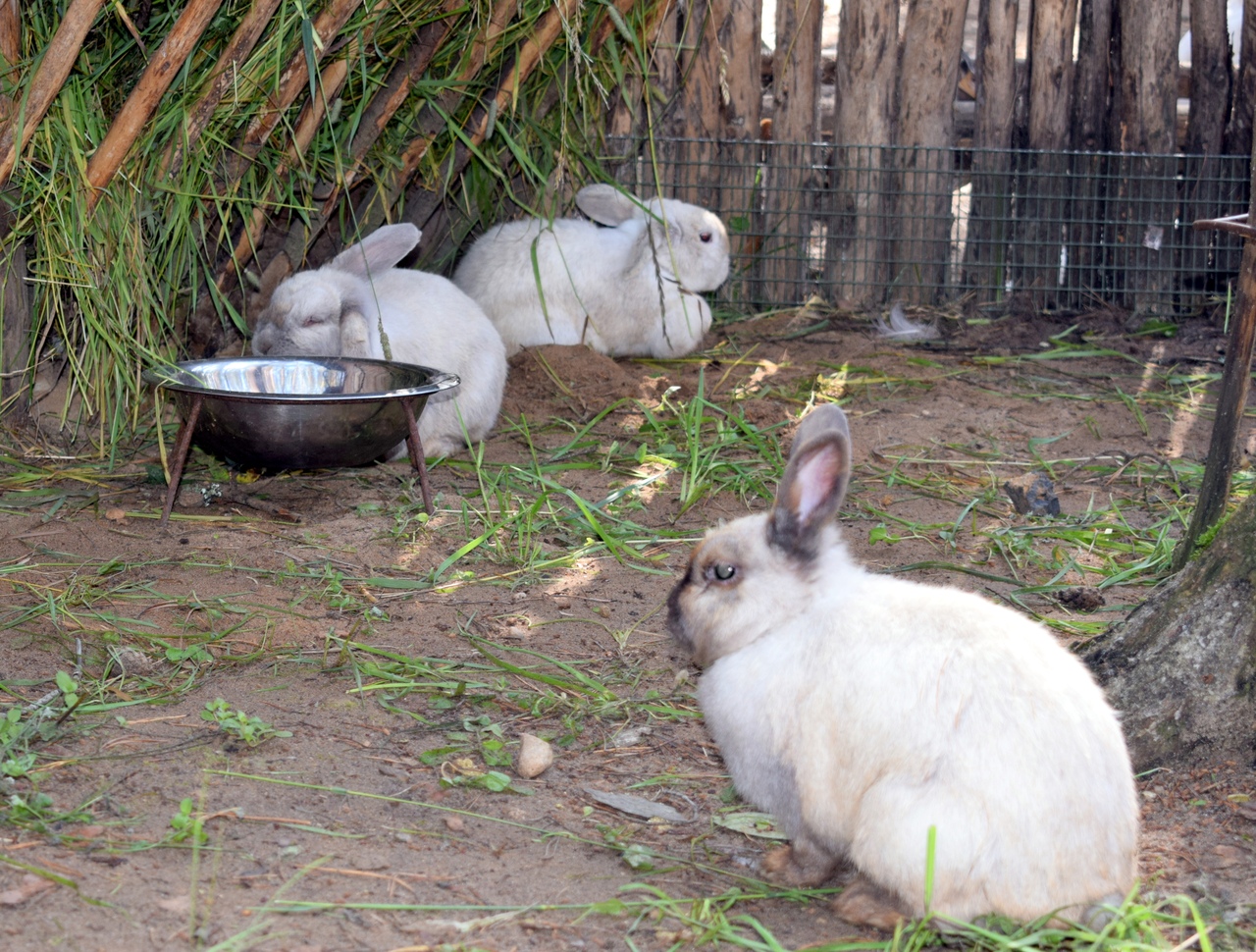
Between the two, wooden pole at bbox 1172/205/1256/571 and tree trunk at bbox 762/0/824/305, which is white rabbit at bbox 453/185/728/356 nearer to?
tree trunk at bbox 762/0/824/305

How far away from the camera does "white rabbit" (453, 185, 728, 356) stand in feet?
21.2

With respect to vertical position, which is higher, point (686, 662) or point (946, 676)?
point (946, 676)

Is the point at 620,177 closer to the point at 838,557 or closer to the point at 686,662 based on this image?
the point at 686,662

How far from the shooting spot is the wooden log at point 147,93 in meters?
4.44

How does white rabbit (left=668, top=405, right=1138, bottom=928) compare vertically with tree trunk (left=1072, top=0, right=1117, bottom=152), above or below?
below

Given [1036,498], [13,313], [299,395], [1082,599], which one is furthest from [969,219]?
[13,313]

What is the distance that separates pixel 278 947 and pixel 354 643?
1.38 m

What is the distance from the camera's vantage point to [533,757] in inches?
116

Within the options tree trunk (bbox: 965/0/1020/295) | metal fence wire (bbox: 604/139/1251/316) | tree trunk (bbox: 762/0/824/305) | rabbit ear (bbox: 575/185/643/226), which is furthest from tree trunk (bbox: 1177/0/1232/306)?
rabbit ear (bbox: 575/185/643/226)

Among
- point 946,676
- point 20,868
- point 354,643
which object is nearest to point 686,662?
point 354,643

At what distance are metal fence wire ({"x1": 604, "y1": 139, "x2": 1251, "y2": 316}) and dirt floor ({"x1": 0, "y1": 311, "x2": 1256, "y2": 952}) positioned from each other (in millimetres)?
1569

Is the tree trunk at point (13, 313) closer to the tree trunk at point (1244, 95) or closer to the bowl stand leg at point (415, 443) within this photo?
the bowl stand leg at point (415, 443)

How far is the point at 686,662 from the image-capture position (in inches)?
142

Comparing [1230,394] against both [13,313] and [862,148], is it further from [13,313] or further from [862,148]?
[13,313]
